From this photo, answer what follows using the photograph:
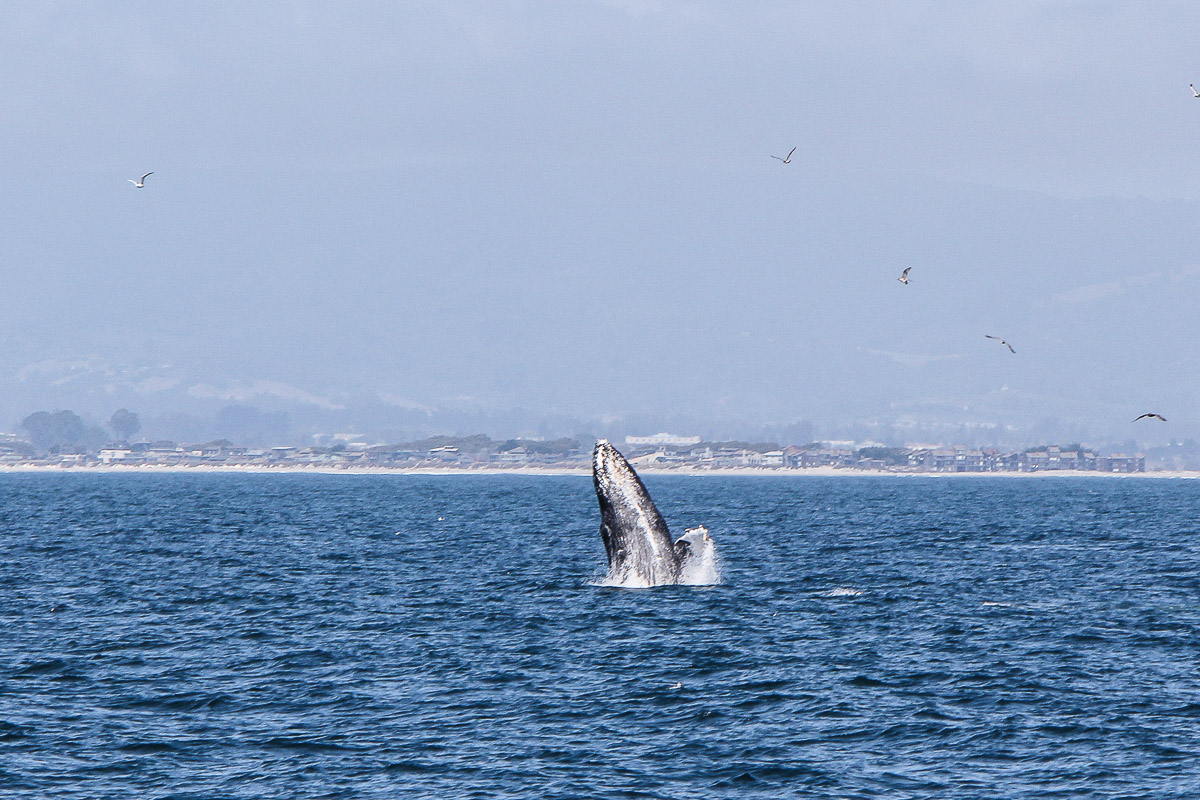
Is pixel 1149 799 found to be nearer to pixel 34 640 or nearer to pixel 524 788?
pixel 524 788

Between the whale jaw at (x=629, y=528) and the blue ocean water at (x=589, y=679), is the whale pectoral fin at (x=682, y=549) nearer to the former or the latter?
the whale jaw at (x=629, y=528)

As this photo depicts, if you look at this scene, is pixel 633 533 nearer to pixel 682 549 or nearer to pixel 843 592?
pixel 682 549

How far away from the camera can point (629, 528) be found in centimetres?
4247

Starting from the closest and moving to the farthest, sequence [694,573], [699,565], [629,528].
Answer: [629,528] → [694,573] → [699,565]

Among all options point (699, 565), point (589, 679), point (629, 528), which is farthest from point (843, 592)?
point (589, 679)

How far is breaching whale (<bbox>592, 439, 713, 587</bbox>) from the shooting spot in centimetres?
3975

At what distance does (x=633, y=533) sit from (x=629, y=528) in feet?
2.28

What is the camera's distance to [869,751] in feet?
87.6

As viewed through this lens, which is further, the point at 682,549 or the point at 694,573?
the point at 694,573

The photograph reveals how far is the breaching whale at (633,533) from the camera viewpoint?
130 feet

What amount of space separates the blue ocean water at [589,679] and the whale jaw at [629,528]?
0.73m

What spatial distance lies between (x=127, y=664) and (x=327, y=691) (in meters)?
5.97

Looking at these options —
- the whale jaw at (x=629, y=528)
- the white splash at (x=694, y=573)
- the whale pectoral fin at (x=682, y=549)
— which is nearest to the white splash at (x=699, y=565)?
the white splash at (x=694, y=573)

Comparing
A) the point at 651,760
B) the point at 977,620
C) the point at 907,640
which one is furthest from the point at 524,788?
the point at 977,620
